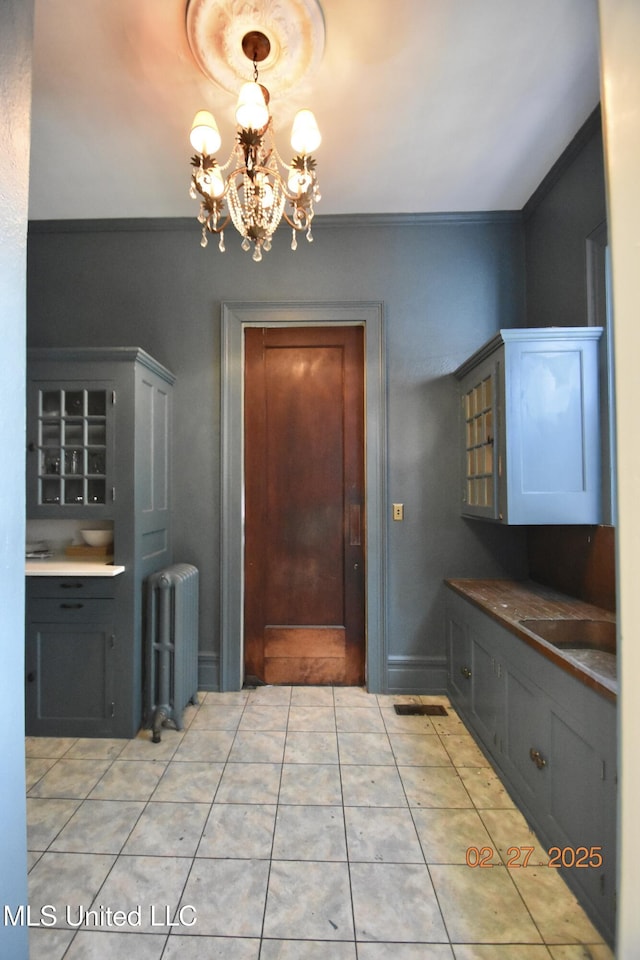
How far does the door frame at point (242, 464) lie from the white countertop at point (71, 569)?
2.57 ft

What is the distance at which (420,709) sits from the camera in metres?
2.79

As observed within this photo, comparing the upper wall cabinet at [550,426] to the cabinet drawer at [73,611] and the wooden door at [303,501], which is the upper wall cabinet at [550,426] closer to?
the wooden door at [303,501]

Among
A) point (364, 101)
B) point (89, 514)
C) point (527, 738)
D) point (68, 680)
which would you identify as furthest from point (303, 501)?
point (364, 101)

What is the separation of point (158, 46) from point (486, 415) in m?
2.29

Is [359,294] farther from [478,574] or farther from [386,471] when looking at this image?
[478,574]

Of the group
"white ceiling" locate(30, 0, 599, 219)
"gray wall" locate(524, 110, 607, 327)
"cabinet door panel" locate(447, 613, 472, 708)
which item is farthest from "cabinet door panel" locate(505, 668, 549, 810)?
"white ceiling" locate(30, 0, 599, 219)

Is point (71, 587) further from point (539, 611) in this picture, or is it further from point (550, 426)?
point (550, 426)

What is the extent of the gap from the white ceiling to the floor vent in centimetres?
328

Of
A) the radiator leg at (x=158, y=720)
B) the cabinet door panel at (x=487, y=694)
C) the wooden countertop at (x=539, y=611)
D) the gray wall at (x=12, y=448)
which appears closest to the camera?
the gray wall at (x=12, y=448)

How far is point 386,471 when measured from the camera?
3.05 m

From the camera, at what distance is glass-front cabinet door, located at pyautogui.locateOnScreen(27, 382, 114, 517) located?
8.31 feet

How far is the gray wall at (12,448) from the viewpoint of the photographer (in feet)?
2.64
